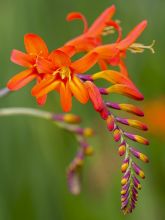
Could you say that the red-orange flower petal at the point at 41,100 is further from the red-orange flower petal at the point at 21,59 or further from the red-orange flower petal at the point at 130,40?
the red-orange flower petal at the point at 130,40

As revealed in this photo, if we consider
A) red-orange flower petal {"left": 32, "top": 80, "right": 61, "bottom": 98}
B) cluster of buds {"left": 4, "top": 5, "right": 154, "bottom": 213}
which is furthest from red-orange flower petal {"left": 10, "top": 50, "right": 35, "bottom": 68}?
red-orange flower petal {"left": 32, "top": 80, "right": 61, "bottom": 98}

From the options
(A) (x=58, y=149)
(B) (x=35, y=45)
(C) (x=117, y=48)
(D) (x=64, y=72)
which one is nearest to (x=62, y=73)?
(D) (x=64, y=72)

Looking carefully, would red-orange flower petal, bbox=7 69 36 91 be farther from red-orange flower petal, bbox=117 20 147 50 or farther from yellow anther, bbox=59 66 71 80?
red-orange flower petal, bbox=117 20 147 50

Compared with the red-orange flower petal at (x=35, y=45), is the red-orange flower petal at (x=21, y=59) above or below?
below

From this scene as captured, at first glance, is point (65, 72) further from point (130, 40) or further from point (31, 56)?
point (130, 40)

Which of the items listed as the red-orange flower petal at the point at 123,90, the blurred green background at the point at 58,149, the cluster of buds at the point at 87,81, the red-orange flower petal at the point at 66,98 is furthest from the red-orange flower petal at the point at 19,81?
the blurred green background at the point at 58,149


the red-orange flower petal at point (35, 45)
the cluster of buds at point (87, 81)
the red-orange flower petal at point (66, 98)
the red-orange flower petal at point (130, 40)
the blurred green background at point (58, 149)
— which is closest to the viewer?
the cluster of buds at point (87, 81)
